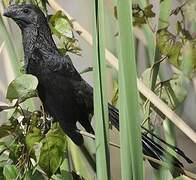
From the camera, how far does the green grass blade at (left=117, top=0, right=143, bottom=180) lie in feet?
1.68

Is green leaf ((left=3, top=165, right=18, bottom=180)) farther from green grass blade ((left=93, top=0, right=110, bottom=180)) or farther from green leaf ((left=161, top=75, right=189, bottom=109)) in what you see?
green leaf ((left=161, top=75, right=189, bottom=109))

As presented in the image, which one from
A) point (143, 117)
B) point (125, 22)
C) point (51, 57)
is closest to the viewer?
point (125, 22)

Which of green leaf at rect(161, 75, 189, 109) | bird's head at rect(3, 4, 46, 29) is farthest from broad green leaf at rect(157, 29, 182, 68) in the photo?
bird's head at rect(3, 4, 46, 29)

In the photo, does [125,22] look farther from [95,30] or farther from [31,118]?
[31,118]

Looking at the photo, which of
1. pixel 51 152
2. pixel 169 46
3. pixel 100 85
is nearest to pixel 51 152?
pixel 51 152

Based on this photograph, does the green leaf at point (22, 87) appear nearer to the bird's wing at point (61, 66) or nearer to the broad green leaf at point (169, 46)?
the bird's wing at point (61, 66)

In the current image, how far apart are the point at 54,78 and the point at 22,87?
42mm

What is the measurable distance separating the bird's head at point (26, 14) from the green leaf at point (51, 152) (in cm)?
13

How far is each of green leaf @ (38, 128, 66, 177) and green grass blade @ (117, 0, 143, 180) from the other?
86 millimetres

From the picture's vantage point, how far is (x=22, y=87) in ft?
1.92

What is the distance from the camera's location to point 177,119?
0.68m

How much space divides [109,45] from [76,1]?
1.22 feet

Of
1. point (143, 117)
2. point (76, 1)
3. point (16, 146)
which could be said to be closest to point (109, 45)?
point (143, 117)

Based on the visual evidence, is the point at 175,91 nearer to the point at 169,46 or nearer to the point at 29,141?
the point at 169,46
